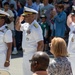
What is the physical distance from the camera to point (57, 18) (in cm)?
1019

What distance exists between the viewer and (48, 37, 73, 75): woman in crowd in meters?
4.36

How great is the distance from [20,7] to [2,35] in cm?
624

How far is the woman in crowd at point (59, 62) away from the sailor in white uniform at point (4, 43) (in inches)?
63.2

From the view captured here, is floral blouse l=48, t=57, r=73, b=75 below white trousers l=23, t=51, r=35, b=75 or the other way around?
the other way around

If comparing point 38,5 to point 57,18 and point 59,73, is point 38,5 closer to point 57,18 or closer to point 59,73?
point 57,18

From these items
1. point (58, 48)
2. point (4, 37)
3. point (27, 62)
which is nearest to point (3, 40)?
point (4, 37)

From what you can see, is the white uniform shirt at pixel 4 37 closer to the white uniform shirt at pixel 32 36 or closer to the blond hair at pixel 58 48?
the white uniform shirt at pixel 32 36

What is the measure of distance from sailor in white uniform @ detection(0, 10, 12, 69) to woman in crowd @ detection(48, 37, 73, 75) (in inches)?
63.2

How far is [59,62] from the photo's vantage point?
438cm

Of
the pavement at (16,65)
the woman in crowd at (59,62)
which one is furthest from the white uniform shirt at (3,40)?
the pavement at (16,65)

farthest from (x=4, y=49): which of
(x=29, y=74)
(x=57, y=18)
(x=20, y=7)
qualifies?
(x=20, y=7)

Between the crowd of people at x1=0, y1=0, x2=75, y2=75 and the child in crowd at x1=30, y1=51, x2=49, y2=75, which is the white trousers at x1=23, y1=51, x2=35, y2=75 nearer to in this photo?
the crowd of people at x1=0, y1=0, x2=75, y2=75

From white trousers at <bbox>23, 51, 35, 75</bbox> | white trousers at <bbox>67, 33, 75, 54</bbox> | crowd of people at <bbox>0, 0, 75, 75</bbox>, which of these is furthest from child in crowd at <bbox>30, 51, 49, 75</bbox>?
white trousers at <bbox>67, 33, 75, 54</bbox>

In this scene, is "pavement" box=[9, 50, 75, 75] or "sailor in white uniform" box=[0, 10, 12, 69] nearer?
"sailor in white uniform" box=[0, 10, 12, 69]
